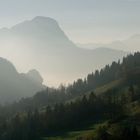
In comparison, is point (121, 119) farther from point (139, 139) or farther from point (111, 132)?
point (139, 139)

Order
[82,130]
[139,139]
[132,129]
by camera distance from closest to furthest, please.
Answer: [139,139], [132,129], [82,130]

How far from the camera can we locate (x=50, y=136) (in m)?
194

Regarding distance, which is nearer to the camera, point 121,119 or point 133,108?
point 121,119

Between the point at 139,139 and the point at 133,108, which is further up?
the point at 133,108

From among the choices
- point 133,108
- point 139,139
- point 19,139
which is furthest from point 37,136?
point 139,139

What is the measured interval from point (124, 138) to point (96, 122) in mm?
68594

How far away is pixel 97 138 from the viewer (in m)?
139

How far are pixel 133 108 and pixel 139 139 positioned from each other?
65.0m

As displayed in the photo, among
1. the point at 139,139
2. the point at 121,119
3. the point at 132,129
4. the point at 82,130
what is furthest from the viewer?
the point at 82,130

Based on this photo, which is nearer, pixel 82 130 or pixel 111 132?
pixel 111 132

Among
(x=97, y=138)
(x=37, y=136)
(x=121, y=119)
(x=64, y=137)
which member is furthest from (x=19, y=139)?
(x=97, y=138)

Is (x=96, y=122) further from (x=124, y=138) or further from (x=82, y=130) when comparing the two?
(x=124, y=138)

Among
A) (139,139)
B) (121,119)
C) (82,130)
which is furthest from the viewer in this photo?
(82,130)

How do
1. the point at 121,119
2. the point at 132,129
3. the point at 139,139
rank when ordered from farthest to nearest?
the point at 121,119
the point at 132,129
the point at 139,139
